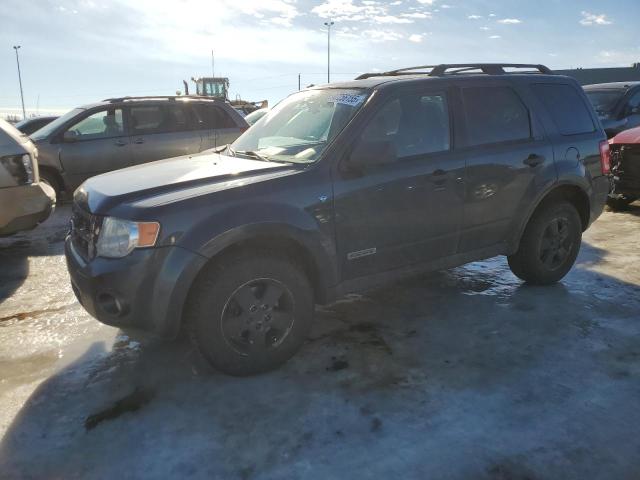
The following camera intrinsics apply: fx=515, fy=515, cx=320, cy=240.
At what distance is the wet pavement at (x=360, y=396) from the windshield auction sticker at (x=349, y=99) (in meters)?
1.61

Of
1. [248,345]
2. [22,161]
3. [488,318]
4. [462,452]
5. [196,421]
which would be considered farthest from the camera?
[22,161]

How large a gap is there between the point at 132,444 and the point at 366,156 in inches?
81.0

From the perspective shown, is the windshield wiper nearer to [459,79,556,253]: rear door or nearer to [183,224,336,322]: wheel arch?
[183,224,336,322]: wheel arch

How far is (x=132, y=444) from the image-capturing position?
2531 millimetres

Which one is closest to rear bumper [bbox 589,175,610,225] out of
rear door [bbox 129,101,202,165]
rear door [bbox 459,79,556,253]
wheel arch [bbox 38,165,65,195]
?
rear door [bbox 459,79,556,253]

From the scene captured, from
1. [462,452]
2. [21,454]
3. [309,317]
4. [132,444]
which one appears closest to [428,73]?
[309,317]

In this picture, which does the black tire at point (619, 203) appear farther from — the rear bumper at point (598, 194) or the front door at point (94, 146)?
the front door at point (94, 146)

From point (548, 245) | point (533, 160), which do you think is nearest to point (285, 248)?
point (533, 160)

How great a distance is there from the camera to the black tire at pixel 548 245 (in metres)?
4.35

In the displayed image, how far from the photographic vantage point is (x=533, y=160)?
13.5 ft

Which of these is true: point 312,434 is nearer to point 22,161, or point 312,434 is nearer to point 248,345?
point 248,345

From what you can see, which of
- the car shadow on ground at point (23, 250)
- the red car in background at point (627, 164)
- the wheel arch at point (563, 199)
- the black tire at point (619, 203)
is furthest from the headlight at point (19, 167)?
the black tire at point (619, 203)

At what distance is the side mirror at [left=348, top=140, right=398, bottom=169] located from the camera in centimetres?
319

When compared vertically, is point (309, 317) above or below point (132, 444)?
above
